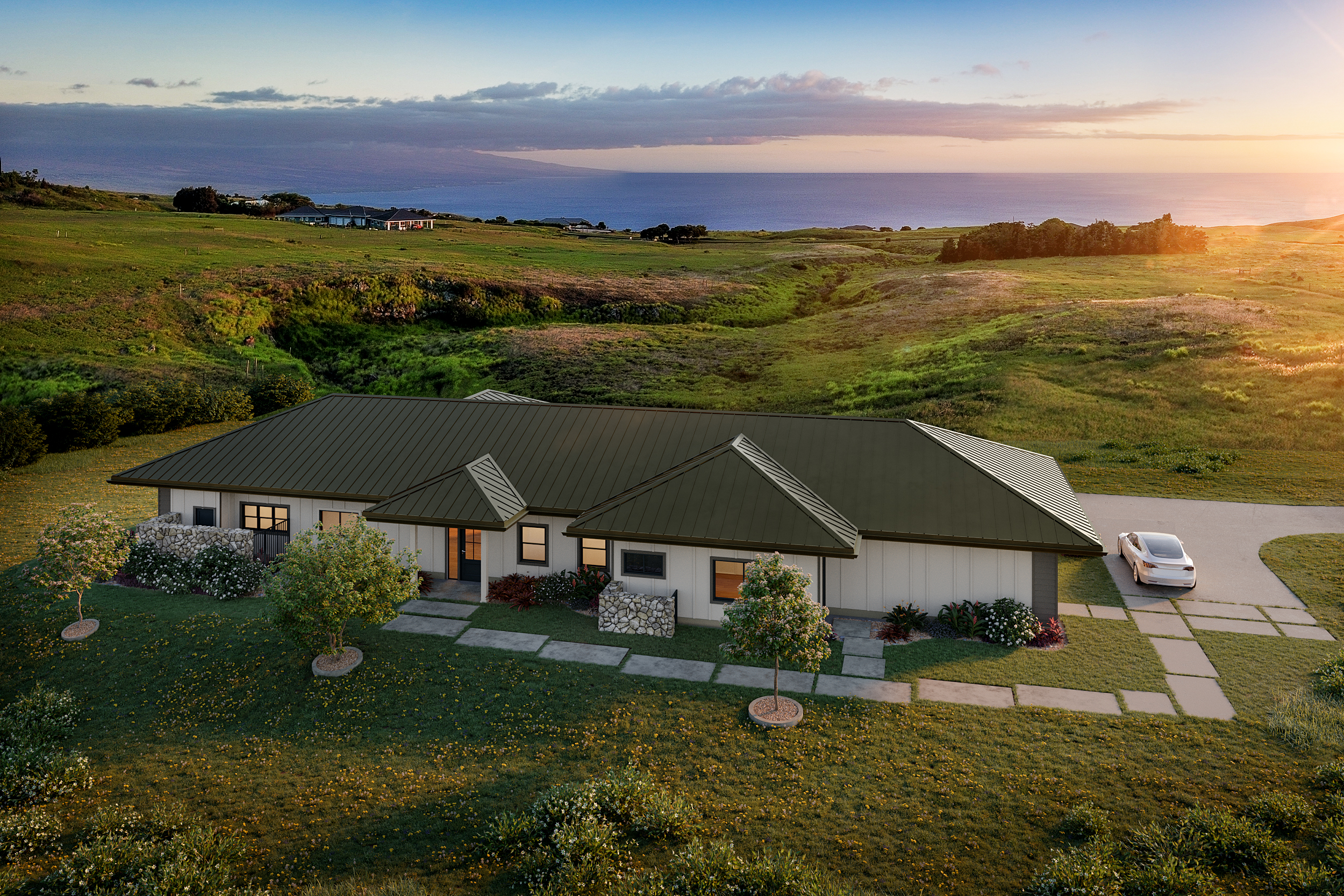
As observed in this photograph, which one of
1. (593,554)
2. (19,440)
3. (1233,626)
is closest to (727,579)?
(593,554)

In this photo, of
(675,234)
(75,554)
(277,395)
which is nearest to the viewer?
(75,554)

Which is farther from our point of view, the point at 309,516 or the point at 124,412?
the point at 124,412

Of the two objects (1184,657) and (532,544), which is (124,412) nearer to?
(532,544)

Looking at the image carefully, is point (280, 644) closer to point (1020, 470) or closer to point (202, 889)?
point (202, 889)

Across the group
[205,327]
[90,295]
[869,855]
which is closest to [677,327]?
[205,327]

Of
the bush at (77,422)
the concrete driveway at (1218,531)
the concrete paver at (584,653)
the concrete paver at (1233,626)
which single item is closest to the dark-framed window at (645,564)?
the concrete paver at (584,653)
